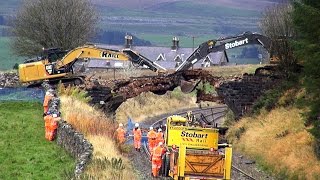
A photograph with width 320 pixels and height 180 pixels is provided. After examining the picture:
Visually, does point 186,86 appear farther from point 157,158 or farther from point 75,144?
point 75,144

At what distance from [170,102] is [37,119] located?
3214 centimetres

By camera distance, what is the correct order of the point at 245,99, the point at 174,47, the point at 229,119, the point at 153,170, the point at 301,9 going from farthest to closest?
the point at 174,47 → the point at 229,119 → the point at 245,99 → the point at 153,170 → the point at 301,9

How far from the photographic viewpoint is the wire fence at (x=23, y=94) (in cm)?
4119

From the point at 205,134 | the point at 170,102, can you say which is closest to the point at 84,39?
the point at 170,102

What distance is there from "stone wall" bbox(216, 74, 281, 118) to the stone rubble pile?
21521mm

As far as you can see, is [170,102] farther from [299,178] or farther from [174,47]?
[174,47]

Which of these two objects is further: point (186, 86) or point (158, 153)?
point (186, 86)

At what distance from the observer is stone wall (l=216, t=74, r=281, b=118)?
42.8m

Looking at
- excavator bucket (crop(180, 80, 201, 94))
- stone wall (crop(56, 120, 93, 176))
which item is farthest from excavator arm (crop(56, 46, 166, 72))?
stone wall (crop(56, 120, 93, 176))

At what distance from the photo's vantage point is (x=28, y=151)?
84.3ft

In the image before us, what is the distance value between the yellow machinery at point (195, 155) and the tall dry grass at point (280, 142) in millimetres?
4204

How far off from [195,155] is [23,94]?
19.6 metres

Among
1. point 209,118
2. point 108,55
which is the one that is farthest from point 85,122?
point 209,118

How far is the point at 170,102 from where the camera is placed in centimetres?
6519
